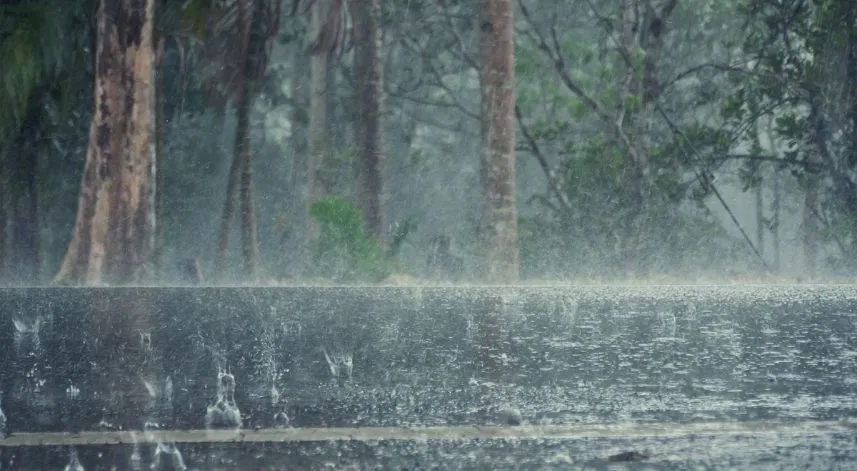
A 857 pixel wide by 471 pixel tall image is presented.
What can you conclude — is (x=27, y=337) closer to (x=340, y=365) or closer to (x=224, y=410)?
(x=340, y=365)

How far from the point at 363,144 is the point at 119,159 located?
7843mm

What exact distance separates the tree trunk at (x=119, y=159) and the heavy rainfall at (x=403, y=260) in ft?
0.13

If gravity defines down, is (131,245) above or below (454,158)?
below

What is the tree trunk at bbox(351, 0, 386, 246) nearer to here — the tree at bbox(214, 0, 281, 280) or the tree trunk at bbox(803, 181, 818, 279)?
the tree at bbox(214, 0, 281, 280)

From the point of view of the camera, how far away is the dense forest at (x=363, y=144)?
19.7 metres

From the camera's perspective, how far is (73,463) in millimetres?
3656

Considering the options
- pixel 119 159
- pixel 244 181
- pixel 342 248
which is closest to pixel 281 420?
pixel 342 248

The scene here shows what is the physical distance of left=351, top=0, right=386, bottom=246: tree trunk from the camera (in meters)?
26.9

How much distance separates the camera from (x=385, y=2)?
30156 mm

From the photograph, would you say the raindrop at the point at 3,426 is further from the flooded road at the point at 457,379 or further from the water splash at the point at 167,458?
the water splash at the point at 167,458

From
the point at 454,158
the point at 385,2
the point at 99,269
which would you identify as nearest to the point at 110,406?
the point at 99,269

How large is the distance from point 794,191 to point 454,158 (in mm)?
17510

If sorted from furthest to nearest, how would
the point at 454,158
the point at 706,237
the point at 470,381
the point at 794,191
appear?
the point at 794,191
the point at 454,158
the point at 706,237
the point at 470,381

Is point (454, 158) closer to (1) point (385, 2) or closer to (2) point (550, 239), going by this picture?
(1) point (385, 2)
